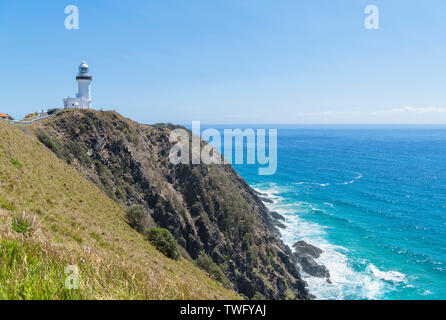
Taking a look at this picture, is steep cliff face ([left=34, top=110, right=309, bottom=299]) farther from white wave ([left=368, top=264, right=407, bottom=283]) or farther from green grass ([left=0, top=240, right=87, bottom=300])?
green grass ([left=0, top=240, right=87, bottom=300])

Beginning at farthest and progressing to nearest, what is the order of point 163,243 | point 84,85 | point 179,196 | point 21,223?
point 84,85 < point 179,196 < point 163,243 < point 21,223

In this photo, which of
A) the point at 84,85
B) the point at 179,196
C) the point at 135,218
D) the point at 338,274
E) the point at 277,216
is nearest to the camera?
the point at 135,218

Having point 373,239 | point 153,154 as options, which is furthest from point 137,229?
point 373,239

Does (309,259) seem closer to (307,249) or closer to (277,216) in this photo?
(307,249)

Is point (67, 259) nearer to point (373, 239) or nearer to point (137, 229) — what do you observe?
point (137, 229)

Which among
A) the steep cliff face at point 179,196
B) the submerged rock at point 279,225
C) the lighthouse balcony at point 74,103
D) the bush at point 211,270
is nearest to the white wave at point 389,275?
the steep cliff face at point 179,196

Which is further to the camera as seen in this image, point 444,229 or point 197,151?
point 197,151

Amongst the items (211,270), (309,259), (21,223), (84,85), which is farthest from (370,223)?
(84,85)
